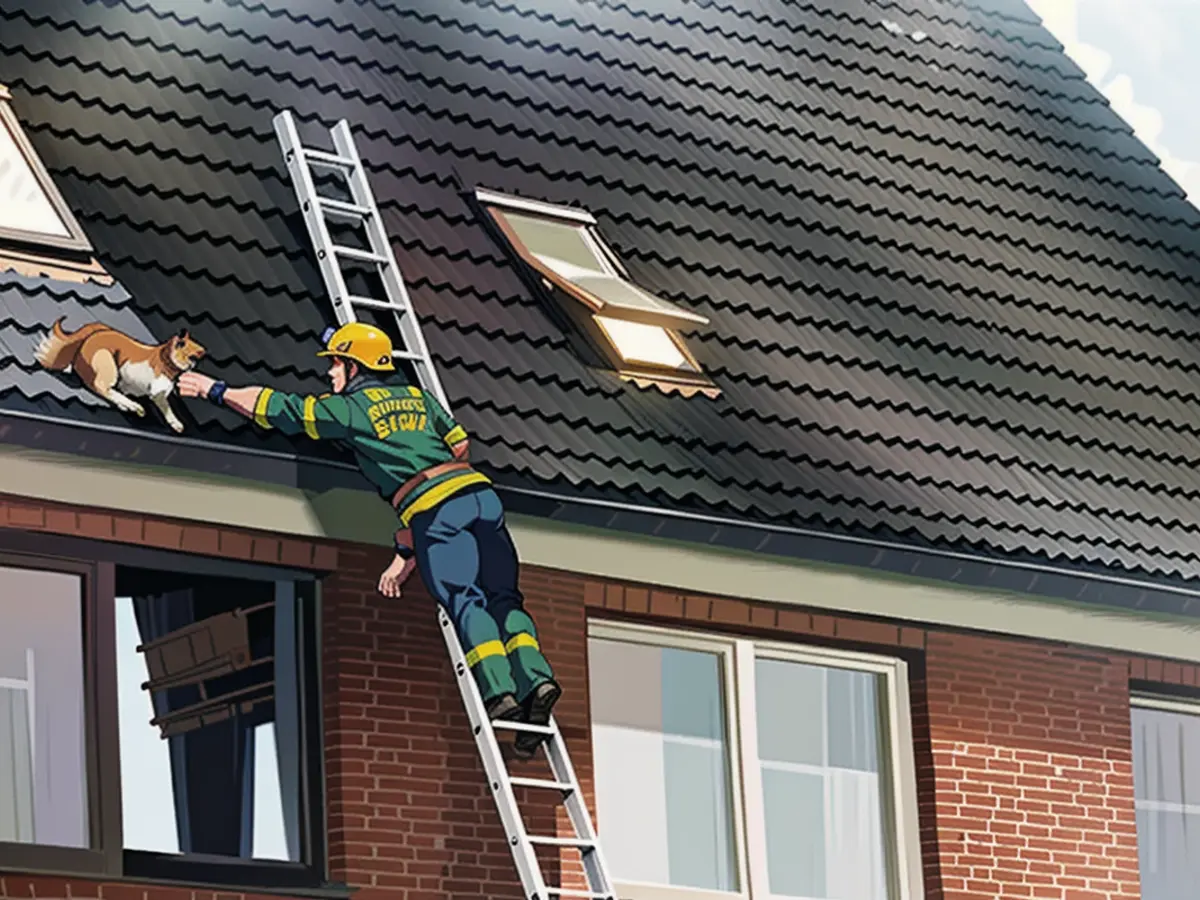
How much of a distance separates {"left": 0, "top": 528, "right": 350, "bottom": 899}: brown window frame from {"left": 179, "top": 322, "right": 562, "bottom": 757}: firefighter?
0.69 m

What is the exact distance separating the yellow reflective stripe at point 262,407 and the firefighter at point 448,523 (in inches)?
1.4

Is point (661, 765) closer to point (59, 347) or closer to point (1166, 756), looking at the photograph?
point (1166, 756)

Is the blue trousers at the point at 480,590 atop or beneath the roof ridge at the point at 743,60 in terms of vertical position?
beneath

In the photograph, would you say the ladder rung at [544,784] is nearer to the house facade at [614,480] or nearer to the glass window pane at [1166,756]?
the house facade at [614,480]

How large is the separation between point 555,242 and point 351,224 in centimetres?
115

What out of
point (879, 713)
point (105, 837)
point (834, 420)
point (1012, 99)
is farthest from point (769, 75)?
point (105, 837)

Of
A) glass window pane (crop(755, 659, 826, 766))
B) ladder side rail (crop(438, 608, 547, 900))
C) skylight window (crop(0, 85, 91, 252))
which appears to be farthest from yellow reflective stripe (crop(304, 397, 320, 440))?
glass window pane (crop(755, 659, 826, 766))

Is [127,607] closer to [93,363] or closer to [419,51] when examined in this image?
[93,363]

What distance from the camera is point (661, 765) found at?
1230cm

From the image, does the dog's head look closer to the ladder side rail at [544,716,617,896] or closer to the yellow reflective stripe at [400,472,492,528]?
the yellow reflective stripe at [400,472,492,528]

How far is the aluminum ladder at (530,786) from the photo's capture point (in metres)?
10.8

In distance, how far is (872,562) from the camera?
12352 mm

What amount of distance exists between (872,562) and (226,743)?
3126mm

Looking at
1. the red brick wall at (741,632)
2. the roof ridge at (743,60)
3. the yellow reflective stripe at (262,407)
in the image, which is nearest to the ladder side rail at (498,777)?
the red brick wall at (741,632)
